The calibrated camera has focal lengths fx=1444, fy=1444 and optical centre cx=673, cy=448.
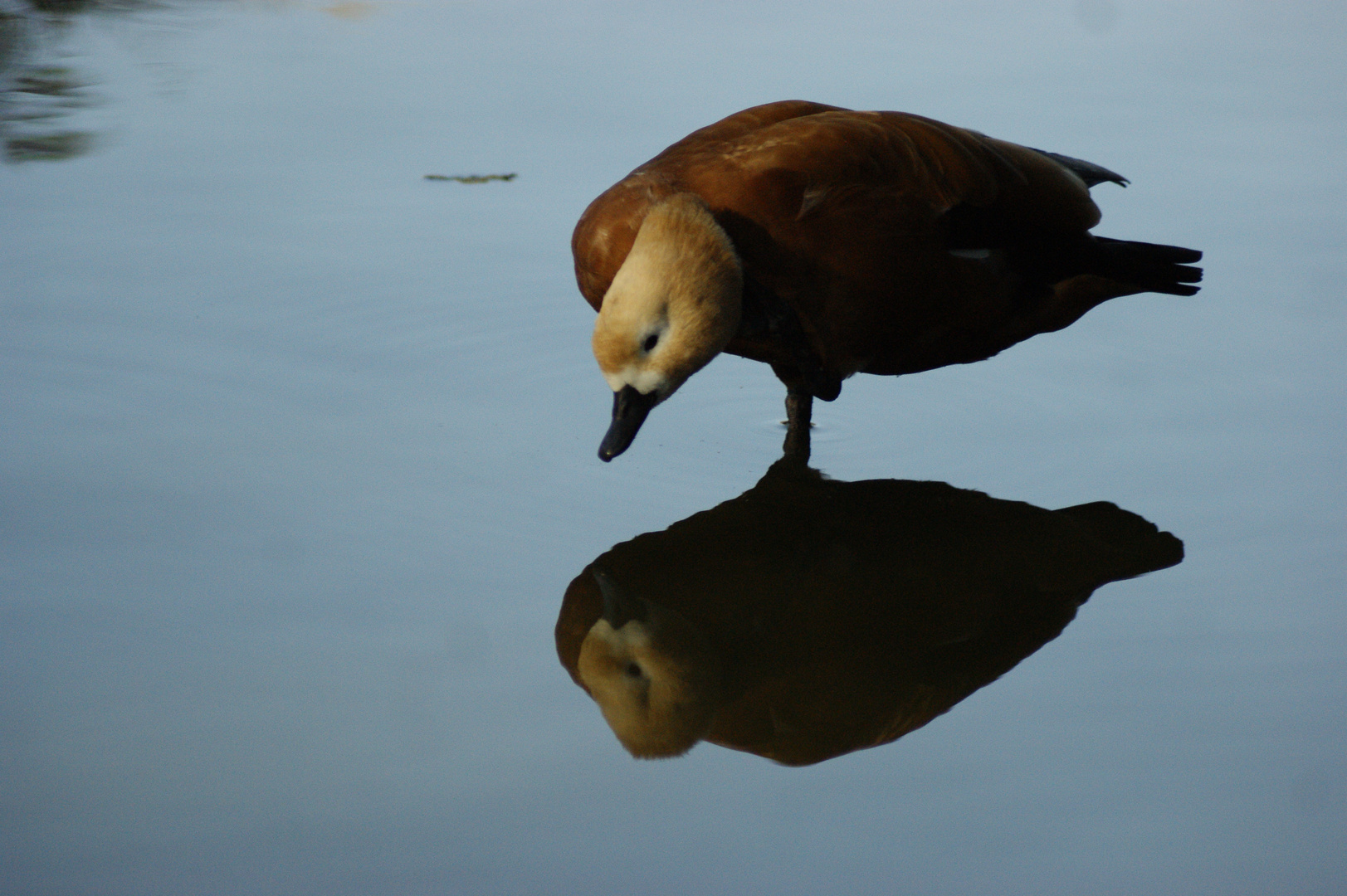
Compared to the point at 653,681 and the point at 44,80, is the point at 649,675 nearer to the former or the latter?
the point at 653,681

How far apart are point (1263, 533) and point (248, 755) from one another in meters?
1.81

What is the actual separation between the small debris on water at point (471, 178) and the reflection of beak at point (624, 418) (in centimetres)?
162

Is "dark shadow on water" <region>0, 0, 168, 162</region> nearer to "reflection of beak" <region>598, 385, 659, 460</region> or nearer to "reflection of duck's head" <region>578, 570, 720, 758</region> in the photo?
"reflection of beak" <region>598, 385, 659, 460</region>

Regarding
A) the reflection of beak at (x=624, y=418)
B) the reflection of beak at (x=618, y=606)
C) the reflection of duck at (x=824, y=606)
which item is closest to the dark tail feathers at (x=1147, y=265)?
the reflection of duck at (x=824, y=606)

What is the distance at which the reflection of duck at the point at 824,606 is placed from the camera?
2098 mm

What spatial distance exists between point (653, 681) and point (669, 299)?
24.9 inches

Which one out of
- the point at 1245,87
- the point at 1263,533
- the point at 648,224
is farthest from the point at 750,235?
the point at 1245,87

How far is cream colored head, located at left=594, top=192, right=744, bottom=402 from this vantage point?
91.9 inches

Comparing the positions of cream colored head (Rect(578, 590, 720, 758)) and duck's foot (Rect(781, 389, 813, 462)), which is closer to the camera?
cream colored head (Rect(578, 590, 720, 758))

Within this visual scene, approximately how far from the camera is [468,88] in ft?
15.2

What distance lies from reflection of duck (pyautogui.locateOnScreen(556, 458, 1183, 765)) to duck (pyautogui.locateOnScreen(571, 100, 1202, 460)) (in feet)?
0.77

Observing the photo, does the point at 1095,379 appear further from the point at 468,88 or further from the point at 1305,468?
the point at 468,88

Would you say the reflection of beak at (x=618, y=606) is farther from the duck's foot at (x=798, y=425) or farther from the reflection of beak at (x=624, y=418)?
the duck's foot at (x=798, y=425)

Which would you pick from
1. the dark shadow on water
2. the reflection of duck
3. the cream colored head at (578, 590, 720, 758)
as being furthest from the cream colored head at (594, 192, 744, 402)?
the dark shadow on water
